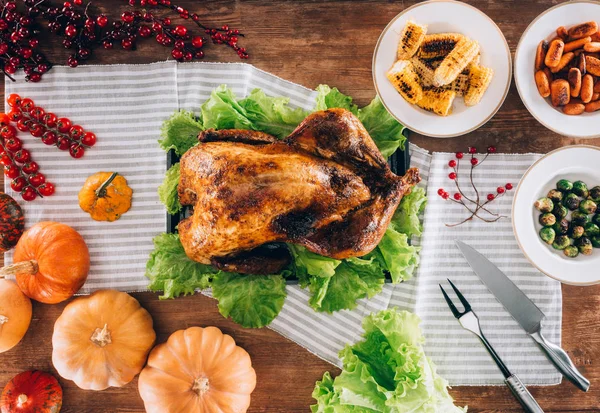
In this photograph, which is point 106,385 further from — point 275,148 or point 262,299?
point 275,148

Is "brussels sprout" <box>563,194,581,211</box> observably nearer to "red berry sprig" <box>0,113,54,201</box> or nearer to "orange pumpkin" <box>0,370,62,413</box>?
"red berry sprig" <box>0,113,54,201</box>

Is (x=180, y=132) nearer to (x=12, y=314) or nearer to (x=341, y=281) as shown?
(x=341, y=281)

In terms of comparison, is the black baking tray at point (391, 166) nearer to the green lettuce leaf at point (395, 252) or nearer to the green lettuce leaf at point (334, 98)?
the green lettuce leaf at point (395, 252)

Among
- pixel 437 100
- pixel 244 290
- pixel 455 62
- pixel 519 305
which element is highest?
pixel 455 62

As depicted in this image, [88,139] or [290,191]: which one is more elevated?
[290,191]

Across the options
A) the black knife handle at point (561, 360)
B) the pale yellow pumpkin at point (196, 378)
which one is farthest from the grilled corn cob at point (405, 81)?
the pale yellow pumpkin at point (196, 378)

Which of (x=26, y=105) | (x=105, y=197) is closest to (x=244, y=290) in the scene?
(x=105, y=197)
